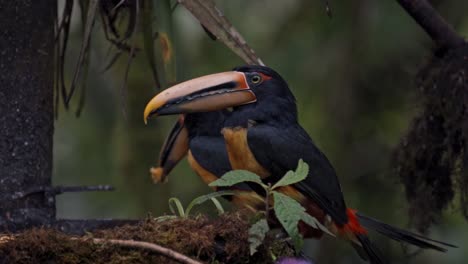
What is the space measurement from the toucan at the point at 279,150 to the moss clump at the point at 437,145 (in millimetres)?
165

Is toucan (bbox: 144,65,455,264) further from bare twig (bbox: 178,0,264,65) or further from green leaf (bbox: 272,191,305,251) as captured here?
green leaf (bbox: 272,191,305,251)

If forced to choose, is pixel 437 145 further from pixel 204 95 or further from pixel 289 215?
pixel 289 215

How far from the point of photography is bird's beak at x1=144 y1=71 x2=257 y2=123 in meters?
3.51

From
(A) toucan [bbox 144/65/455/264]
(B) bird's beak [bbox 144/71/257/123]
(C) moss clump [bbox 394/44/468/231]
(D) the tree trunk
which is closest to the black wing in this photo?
(A) toucan [bbox 144/65/455/264]

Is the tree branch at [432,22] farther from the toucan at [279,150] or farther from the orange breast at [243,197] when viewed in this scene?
the orange breast at [243,197]

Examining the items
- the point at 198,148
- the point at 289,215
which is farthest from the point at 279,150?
the point at 289,215

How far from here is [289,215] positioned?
107 inches

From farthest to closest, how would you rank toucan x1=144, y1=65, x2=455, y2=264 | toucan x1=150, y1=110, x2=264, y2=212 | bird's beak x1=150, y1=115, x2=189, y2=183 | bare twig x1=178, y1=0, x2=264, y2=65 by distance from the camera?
1. bird's beak x1=150, y1=115, x2=189, y2=183
2. toucan x1=150, y1=110, x2=264, y2=212
3. toucan x1=144, y1=65, x2=455, y2=264
4. bare twig x1=178, y1=0, x2=264, y2=65

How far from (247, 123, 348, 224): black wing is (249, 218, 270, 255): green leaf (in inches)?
46.3

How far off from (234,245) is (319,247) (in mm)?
3175

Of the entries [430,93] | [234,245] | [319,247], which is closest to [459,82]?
[430,93]

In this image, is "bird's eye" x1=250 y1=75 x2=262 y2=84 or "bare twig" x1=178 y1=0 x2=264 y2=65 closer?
"bare twig" x1=178 y1=0 x2=264 y2=65

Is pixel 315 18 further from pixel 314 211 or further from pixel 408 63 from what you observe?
pixel 314 211

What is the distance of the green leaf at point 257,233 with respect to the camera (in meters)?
2.77
